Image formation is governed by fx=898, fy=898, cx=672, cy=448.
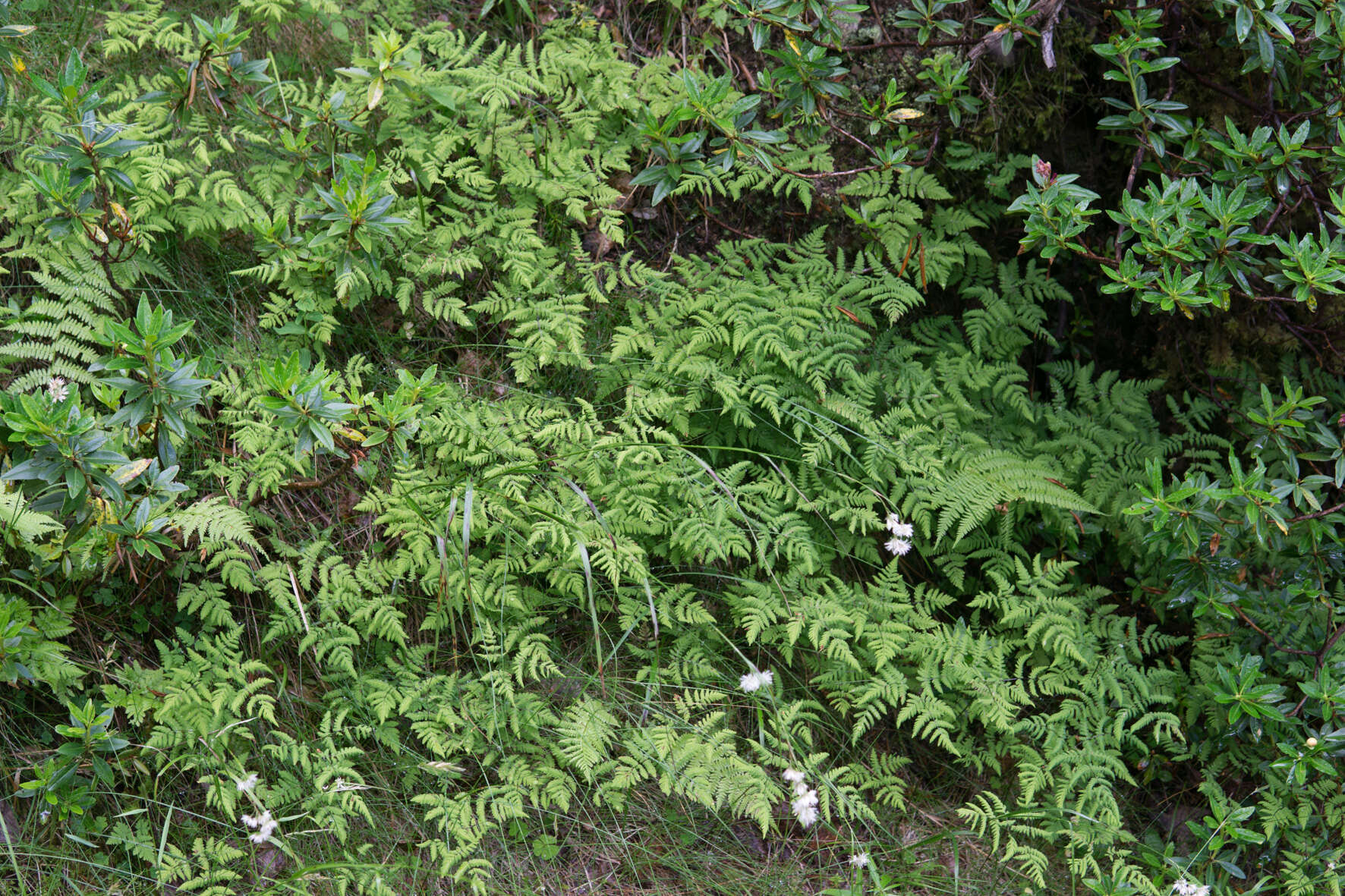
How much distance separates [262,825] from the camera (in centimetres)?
271

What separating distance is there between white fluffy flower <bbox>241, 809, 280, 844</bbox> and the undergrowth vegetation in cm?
1

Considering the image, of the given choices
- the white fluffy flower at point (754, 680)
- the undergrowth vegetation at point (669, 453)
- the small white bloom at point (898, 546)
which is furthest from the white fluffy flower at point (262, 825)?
the small white bloom at point (898, 546)

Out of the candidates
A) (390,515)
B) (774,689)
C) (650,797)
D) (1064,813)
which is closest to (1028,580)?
(1064,813)

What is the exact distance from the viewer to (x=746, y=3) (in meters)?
3.49

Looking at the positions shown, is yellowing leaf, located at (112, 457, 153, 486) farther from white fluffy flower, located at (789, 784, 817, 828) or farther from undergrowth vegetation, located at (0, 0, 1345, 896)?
white fluffy flower, located at (789, 784, 817, 828)

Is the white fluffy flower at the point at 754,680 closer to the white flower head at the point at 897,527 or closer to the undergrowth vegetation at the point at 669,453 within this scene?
the undergrowth vegetation at the point at 669,453

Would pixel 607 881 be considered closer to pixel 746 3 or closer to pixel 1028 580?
pixel 1028 580

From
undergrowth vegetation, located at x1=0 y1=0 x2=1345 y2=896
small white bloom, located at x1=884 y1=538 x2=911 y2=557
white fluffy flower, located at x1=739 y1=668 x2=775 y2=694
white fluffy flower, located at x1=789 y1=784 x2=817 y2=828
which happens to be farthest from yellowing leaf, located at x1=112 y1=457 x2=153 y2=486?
small white bloom, located at x1=884 y1=538 x2=911 y2=557

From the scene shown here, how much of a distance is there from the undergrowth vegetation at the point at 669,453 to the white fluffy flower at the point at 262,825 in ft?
0.05

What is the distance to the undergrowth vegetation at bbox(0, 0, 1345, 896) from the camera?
9.59 feet

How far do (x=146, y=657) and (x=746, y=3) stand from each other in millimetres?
3269

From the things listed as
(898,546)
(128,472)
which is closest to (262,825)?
(128,472)

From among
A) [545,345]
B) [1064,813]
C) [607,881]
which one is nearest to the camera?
[607,881]

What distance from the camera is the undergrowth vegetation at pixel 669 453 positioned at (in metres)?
2.92
